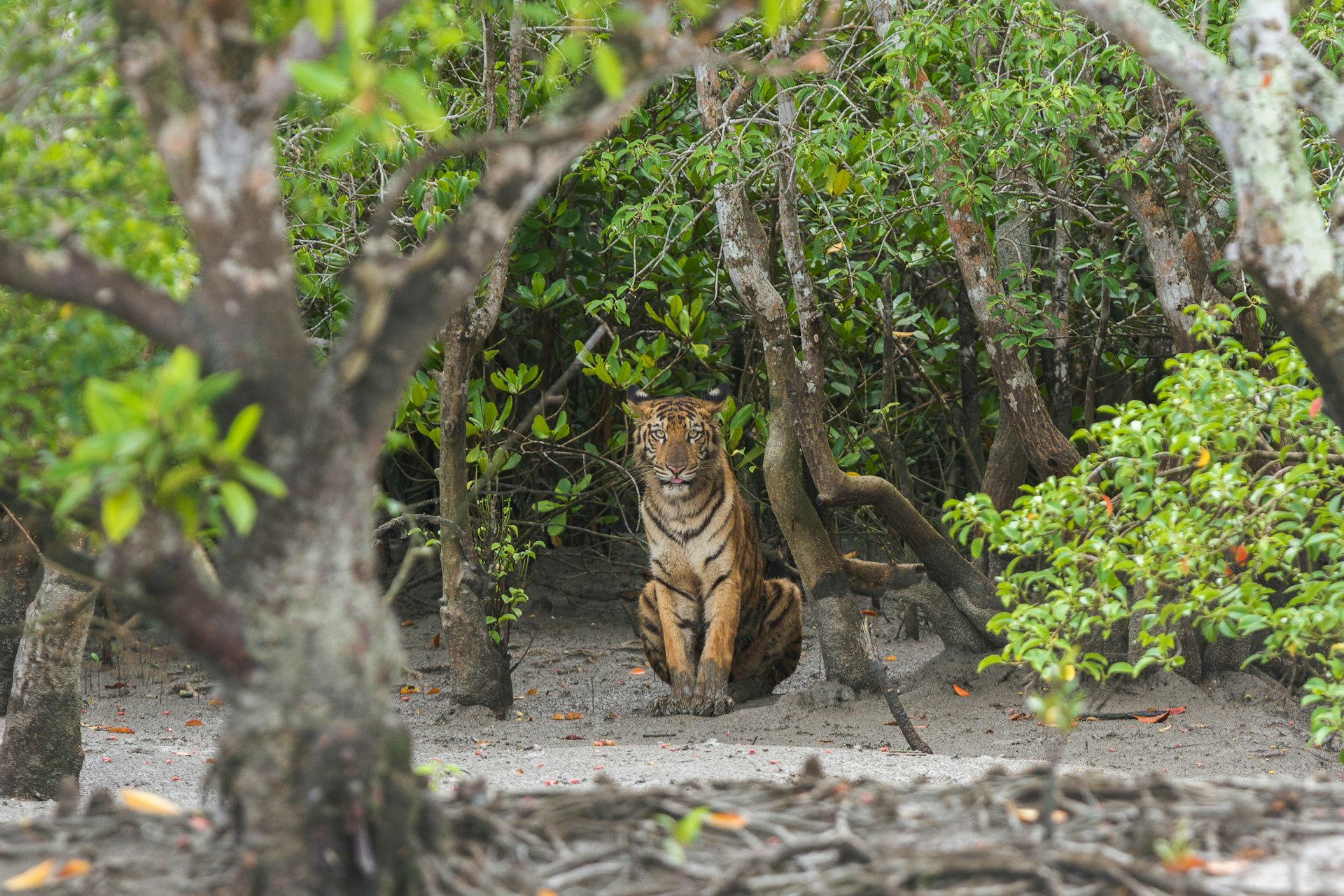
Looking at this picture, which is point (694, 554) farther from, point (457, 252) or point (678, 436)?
point (457, 252)

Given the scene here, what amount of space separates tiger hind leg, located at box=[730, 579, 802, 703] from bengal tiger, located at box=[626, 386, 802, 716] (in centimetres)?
3

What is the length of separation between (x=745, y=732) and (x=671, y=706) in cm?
62

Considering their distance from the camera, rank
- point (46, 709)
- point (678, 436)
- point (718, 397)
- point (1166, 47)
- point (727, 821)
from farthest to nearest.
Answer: point (718, 397)
point (678, 436)
point (46, 709)
point (1166, 47)
point (727, 821)

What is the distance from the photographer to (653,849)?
2.47m

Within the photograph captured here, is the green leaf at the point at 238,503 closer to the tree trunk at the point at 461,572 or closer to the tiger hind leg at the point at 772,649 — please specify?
the tree trunk at the point at 461,572

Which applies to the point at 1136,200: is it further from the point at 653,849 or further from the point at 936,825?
the point at 653,849

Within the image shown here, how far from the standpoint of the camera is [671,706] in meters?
6.82

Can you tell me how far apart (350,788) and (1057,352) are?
618 cm

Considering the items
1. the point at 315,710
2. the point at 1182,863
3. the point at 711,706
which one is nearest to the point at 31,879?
the point at 315,710

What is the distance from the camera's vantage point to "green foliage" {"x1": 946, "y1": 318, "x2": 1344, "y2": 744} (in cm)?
340

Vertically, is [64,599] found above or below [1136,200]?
below

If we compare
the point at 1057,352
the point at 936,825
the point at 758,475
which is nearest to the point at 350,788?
the point at 936,825

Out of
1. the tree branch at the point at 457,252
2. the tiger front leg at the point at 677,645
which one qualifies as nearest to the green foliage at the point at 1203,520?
the tree branch at the point at 457,252

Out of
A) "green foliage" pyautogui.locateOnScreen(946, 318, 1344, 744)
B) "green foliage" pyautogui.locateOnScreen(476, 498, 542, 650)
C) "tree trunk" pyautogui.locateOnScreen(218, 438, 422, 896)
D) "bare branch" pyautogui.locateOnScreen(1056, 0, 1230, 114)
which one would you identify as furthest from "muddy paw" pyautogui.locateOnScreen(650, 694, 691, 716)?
"tree trunk" pyautogui.locateOnScreen(218, 438, 422, 896)
